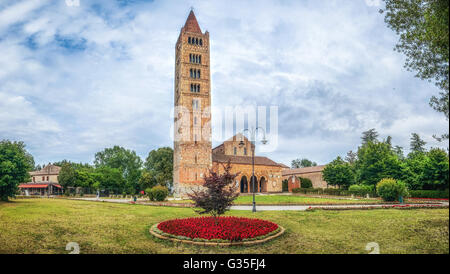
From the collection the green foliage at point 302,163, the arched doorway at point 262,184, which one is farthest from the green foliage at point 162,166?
the green foliage at point 302,163

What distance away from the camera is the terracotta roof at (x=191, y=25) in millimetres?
52241

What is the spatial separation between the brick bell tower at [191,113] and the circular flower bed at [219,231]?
3294 cm

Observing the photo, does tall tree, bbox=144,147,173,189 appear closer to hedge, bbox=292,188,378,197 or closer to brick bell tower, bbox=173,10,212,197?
brick bell tower, bbox=173,10,212,197

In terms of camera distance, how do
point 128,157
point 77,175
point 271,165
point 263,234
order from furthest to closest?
point 128,157 < point 271,165 < point 77,175 < point 263,234

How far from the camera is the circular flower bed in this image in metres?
10.4

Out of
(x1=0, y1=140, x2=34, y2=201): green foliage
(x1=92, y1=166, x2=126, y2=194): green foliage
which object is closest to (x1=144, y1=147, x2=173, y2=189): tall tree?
(x1=92, y1=166, x2=126, y2=194): green foliage

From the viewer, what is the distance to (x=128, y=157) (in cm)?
8250

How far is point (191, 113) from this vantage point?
157ft

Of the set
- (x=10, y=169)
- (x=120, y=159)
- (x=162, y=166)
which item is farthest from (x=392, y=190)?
(x=120, y=159)

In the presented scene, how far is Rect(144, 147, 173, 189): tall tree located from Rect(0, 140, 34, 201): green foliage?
1409 inches

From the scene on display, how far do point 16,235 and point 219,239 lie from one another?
298 inches
